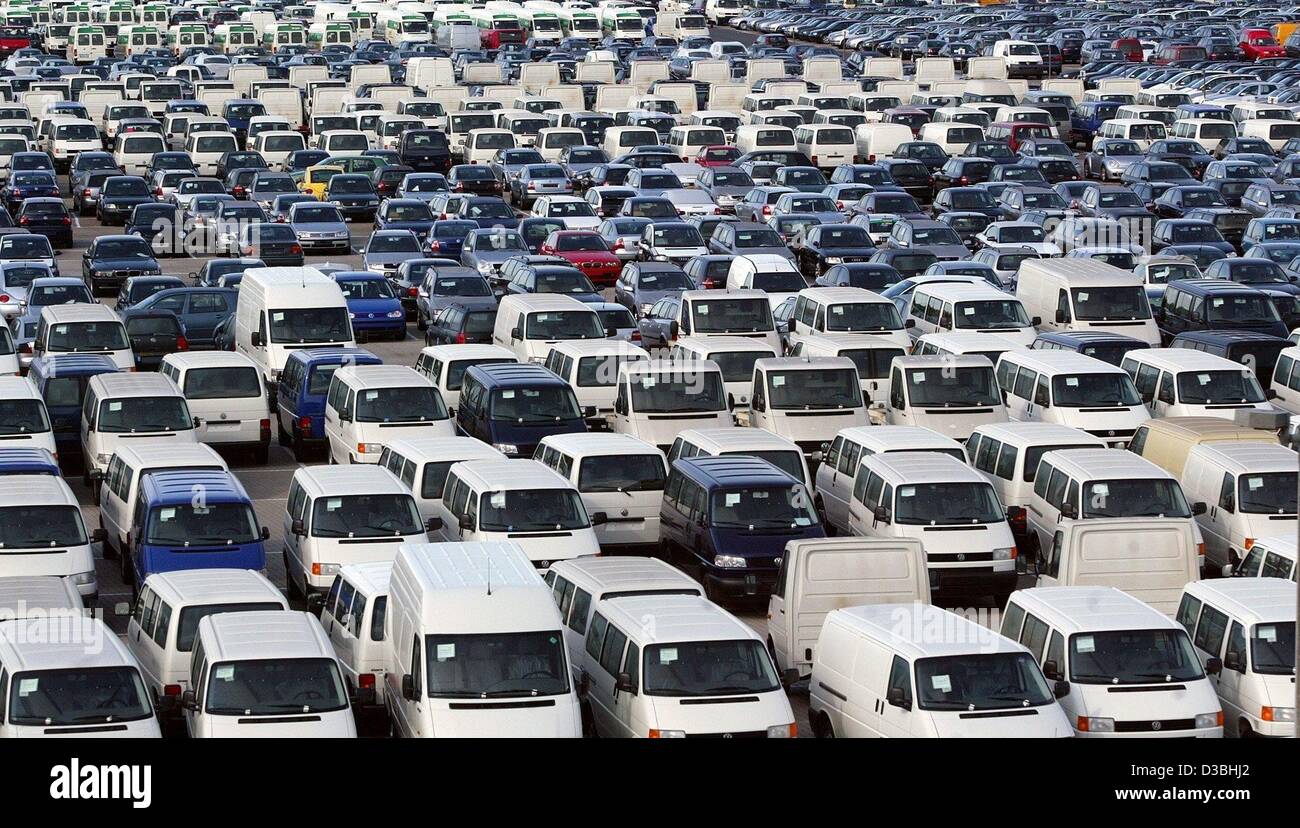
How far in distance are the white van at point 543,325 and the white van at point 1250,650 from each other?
15.7m

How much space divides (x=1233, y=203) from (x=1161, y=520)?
3245cm

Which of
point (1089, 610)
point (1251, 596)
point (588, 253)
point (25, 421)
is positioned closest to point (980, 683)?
point (1089, 610)

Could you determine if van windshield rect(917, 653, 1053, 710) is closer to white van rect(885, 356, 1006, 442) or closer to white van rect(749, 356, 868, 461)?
white van rect(749, 356, 868, 461)

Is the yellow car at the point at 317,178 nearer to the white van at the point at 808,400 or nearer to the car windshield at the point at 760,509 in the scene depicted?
the white van at the point at 808,400

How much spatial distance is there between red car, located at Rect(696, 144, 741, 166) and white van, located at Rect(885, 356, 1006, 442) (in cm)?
2918

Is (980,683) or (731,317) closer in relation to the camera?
(980,683)

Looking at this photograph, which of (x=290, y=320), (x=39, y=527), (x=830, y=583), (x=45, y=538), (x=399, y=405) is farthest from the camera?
(x=290, y=320)

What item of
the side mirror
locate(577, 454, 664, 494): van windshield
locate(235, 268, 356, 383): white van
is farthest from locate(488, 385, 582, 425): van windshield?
the side mirror

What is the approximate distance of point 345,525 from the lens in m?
24.9

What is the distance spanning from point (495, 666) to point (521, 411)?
11.9 meters

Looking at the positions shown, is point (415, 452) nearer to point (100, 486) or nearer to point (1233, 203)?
point (100, 486)

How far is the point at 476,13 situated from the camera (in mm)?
104875

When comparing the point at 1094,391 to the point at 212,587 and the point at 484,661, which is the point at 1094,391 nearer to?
the point at 212,587
